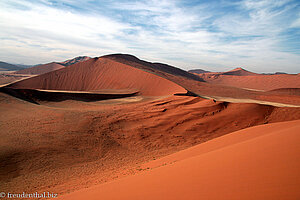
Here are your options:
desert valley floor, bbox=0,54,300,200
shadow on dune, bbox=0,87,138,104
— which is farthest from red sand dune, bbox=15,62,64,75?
desert valley floor, bbox=0,54,300,200

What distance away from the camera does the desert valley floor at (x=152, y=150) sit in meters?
2.65

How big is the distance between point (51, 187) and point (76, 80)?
26937 mm

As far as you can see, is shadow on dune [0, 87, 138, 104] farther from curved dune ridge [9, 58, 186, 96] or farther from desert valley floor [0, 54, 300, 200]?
curved dune ridge [9, 58, 186, 96]

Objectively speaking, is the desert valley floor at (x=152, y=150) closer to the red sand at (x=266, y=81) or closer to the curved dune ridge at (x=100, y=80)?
the curved dune ridge at (x=100, y=80)

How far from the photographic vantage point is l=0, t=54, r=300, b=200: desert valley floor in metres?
2.65

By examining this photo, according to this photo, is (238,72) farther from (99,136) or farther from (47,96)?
(99,136)

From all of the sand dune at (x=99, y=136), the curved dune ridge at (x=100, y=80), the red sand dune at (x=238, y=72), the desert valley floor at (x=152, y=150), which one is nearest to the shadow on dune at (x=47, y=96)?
the desert valley floor at (x=152, y=150)

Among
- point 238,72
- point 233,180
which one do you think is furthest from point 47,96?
point 238,72

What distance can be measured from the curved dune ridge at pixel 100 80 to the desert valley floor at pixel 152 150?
925 cm

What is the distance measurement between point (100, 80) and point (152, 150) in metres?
23.6

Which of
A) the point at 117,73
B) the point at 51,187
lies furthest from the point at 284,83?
the point at 51,187

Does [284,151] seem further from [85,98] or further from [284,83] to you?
[284,83]

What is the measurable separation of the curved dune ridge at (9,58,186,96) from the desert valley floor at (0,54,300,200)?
9252 millimetres

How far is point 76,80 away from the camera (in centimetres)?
2952
